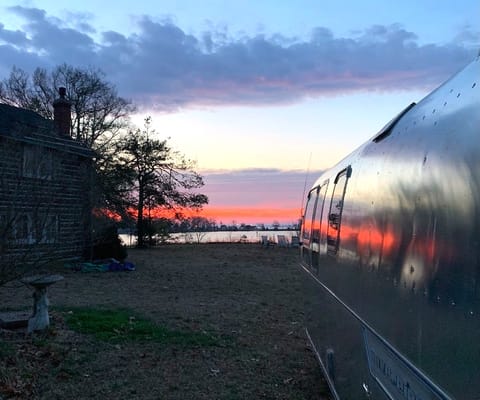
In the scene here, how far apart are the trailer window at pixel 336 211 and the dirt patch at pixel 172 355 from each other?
2158 mm

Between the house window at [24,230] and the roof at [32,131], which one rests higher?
the roof at [32,131]

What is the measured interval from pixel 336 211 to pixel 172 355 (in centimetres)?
372

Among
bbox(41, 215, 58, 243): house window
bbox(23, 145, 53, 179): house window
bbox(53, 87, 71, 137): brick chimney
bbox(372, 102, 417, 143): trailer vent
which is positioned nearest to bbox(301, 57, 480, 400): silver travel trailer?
bbox(372, 102, 417, 143): trailer vent

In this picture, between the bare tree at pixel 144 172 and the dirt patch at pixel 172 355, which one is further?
the bare tree at pixel 144 172

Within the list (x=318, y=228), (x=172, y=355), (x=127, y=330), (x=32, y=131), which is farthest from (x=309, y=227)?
(x=32, y=131)

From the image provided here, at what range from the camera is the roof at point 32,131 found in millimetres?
16250

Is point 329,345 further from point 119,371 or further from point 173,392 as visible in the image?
point 119,371

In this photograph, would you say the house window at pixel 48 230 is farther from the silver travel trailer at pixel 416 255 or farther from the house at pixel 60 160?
the silver travel trailer at pixel 416 255

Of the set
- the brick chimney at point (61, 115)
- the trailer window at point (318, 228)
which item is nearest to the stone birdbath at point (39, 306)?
the trailer window at point (318, 228)

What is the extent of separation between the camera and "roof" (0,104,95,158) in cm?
1625

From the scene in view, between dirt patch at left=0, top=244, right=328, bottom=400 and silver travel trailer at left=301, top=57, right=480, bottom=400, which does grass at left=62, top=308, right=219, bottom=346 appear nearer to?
dirt patch at left=0, top=244, right=328, bottom=400

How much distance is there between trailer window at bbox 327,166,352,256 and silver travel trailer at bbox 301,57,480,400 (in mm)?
165

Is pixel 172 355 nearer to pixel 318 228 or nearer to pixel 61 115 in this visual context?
pixel 318 228

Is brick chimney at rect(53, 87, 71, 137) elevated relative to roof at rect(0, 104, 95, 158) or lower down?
elevated
